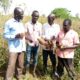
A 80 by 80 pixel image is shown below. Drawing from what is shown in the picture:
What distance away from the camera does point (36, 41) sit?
7133mm

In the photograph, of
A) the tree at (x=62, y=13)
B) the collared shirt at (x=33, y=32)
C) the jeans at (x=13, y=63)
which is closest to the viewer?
the jeans at (x=13, y=63)

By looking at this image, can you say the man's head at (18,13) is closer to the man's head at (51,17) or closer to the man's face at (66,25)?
the man's head at (51,17)

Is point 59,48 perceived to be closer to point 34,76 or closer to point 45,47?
point 45,47

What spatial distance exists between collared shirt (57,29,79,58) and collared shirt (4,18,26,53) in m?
0.91

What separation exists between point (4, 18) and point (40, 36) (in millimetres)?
5152

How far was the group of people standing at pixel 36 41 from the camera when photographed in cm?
653

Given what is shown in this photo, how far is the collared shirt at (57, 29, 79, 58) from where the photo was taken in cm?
677

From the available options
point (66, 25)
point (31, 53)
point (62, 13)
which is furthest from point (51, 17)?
point (62, 13)

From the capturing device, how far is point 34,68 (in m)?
7.58

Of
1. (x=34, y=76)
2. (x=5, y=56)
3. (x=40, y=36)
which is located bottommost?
(x=34, y=76)

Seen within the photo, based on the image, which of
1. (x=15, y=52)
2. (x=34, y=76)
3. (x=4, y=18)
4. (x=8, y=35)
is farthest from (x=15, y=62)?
(x=4, y=18)

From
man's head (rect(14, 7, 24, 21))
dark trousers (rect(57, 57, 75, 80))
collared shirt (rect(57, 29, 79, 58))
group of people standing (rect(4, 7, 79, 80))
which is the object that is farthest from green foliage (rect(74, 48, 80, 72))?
man's head (rect(14, 7, 24, 21))

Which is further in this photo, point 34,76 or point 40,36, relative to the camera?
point 34,76

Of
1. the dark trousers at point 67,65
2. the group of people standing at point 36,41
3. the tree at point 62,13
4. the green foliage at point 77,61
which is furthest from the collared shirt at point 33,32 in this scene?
the tree at point 62,13
